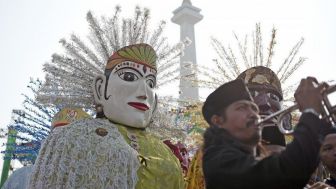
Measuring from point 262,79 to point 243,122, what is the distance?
1788 millimetres

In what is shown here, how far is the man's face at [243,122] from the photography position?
1510 mm

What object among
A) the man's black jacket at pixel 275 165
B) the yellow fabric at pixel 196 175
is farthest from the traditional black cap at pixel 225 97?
the yellow fabric at pixel 196 175

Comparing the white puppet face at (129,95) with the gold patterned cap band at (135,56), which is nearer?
the white puppet face at (129,95)

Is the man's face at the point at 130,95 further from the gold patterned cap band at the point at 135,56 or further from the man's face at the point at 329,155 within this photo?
the man's face at the point at 329,155

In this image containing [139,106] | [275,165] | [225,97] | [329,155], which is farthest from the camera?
[139,106]

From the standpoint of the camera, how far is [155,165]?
9.84ft

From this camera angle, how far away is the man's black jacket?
1.30 m

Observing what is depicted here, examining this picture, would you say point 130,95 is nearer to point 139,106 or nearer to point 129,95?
point 129,95

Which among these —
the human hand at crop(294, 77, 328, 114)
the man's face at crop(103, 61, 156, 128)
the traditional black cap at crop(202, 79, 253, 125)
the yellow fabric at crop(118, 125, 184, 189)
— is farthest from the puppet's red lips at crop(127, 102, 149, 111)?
the human hand at crop(294, 77, 328, 114)

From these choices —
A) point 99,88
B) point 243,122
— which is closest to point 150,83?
point 99,88

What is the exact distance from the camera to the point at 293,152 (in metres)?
1.30

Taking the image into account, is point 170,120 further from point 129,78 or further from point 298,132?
point 298,132

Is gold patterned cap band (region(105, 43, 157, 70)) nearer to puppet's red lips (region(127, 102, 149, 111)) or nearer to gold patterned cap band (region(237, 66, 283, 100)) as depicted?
puppet's red lips (region(127, 102, 149, 111))

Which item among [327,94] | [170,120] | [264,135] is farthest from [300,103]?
[170,120]
